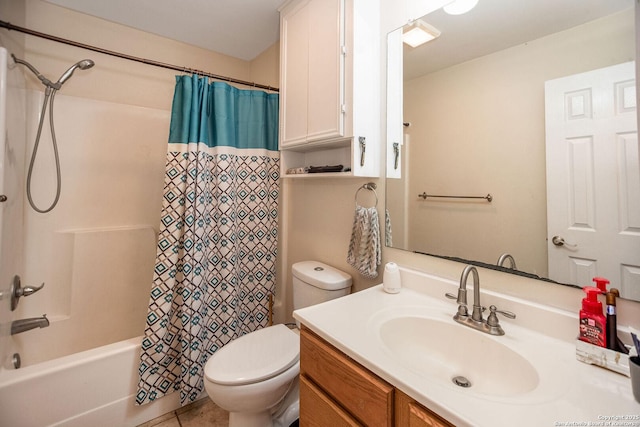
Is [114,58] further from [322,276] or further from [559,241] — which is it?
[559,241]

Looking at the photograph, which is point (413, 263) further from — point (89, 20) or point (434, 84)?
point (89, 20)

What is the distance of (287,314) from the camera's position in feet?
6.79

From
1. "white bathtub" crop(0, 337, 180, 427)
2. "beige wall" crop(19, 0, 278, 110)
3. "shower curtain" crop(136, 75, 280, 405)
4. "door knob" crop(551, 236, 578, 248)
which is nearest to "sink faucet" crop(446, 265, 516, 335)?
"door knob" crop(551, 236, 578, 248)

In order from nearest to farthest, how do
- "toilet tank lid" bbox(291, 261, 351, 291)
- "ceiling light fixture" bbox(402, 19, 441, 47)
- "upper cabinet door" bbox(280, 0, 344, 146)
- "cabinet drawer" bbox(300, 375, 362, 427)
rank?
"cabinet drawer" bbox(300, 375, 362, 427)
"ceiling light fixture" bbox(402, 19, 441, 47)
"upper cabinet door" bbox(280, 0, 344, 146)
"toilet tank lid" bbox(291, 261, 351, 291)

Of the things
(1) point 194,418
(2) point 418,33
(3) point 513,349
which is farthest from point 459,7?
(1) point 194,418

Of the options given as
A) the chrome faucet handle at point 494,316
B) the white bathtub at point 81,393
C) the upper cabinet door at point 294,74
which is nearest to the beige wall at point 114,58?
the upper cabinet door at point 294,74

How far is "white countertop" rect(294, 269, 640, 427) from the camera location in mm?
518

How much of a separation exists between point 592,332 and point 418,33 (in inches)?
48.7

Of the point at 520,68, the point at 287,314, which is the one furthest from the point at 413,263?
the point at 287,314

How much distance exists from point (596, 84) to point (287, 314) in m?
2.02

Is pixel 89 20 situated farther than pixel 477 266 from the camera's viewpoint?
Yes

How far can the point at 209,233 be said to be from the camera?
1.65 m

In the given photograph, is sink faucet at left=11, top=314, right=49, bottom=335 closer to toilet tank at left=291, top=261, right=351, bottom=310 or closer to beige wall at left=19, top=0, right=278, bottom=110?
toilet tank at left=291, top=261, right=351, bottom=310

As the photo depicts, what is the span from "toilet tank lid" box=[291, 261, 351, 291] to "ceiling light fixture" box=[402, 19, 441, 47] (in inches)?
46.0
